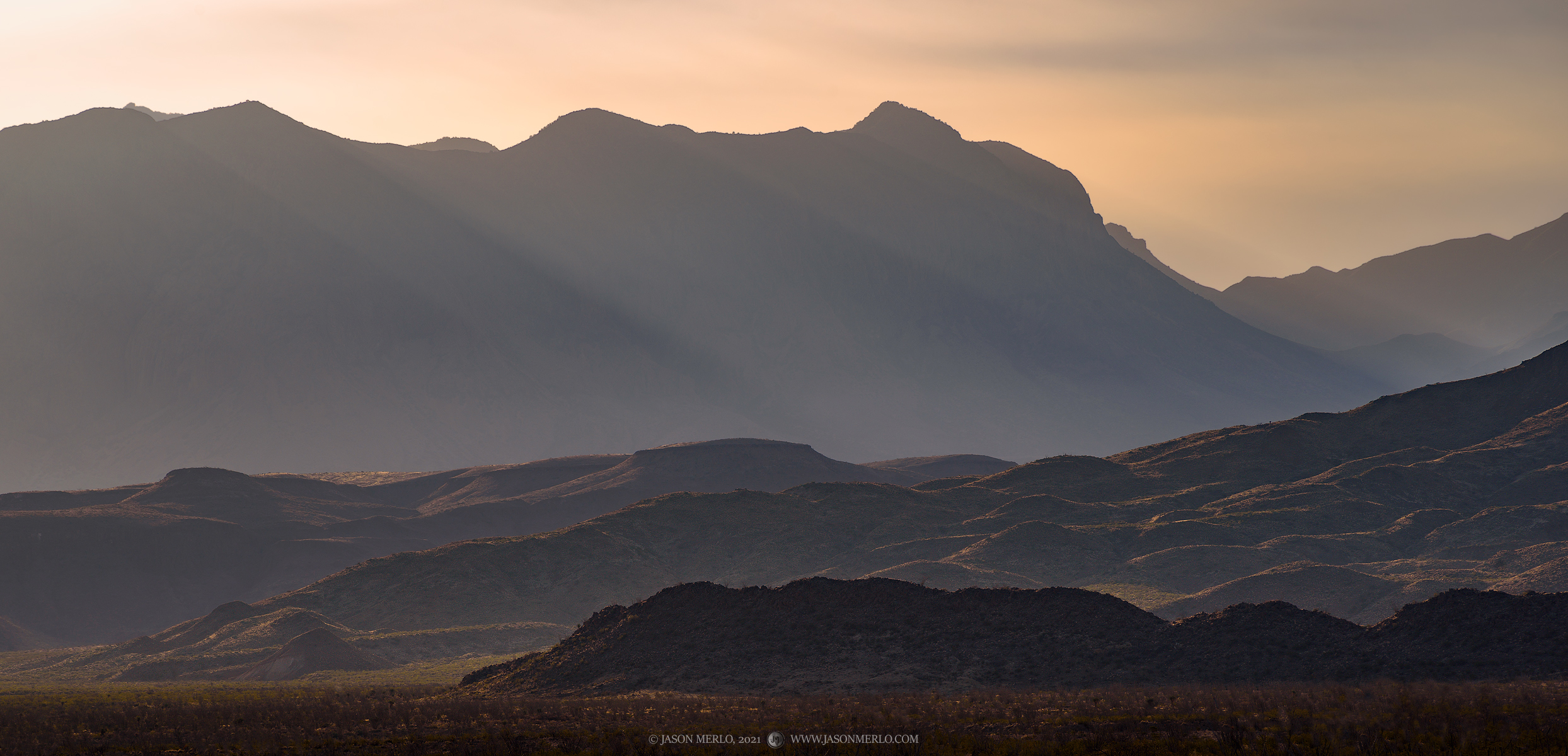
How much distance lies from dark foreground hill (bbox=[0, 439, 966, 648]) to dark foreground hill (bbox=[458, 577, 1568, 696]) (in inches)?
3007

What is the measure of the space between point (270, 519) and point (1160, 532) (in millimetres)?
98213

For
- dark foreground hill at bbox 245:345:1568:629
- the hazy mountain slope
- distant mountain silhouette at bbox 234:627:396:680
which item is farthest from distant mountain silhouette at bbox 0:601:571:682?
the hazy mountain slope

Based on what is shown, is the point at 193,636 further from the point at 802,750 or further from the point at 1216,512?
the point at 1216,512

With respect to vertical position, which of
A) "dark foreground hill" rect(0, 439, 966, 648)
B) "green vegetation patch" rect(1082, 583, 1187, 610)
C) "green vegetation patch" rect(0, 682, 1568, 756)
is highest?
"dark foreground hill" rect(0, 439, 966, 648)

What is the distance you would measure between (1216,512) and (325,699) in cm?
8561

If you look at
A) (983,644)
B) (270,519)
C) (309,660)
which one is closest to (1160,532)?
(983,644)

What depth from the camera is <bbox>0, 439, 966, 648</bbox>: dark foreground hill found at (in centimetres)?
12550

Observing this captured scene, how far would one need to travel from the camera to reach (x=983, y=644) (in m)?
56.2

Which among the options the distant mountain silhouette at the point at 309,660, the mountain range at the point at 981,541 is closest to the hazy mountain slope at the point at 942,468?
the mountain range at the point at 981,541

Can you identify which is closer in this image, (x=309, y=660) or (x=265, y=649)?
(x=309, y=660)

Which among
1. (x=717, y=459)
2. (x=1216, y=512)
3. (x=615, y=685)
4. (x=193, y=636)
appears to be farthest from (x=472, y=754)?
(x=717, y=459)

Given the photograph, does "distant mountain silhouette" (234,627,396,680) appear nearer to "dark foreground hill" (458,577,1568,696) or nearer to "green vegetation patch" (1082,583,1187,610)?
"dark foreground hill" (458,577,1568,696)

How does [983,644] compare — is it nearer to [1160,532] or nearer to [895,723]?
[895,723]

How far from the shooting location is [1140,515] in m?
122
